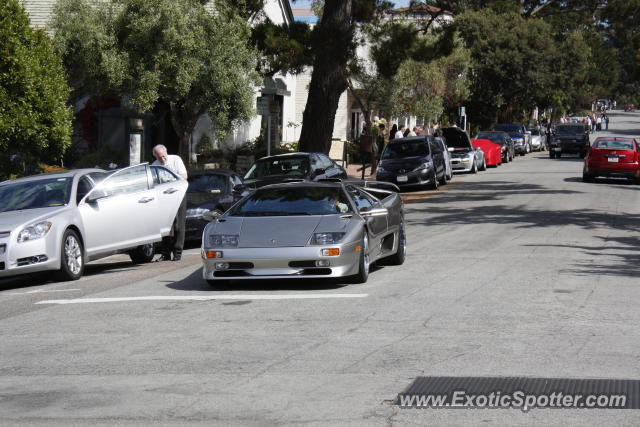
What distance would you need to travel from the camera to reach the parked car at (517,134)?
59.5m

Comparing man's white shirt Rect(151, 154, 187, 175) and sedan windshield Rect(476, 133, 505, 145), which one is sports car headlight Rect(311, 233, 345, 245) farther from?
sedan windshield Rect(476, 133, 505, 145)

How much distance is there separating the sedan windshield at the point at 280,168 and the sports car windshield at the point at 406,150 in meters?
10.8

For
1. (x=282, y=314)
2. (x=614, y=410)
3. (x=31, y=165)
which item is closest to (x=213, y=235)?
(x=282, y=314)

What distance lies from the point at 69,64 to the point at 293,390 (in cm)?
2329

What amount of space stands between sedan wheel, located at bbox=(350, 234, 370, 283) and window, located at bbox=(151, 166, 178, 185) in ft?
16.1

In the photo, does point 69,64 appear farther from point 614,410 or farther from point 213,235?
point 614,410

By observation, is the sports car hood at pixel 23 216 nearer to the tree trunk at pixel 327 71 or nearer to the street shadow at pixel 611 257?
the street shadow at pixel 611 257

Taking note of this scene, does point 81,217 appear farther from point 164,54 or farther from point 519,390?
point 164,54

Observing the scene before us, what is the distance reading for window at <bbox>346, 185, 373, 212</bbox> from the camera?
1309cm

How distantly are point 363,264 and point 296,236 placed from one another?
1020 mm

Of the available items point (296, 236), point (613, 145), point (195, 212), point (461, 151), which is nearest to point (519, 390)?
point (296, 236)

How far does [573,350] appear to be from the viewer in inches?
326

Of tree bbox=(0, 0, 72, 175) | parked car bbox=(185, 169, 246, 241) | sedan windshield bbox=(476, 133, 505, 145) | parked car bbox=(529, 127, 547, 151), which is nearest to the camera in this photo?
parked car bbox=(185, 169, 246, 241)

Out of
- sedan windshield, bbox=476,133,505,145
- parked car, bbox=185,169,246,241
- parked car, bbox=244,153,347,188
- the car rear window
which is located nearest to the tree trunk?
parked car, bbox=244,153,347,188
